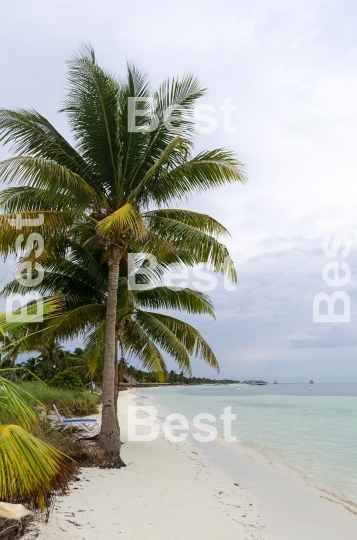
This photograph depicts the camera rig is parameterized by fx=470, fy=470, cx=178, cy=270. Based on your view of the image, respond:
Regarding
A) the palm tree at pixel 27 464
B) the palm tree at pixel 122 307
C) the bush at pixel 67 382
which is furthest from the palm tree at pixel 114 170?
the bush at pixel 67 382

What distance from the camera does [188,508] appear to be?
729cm

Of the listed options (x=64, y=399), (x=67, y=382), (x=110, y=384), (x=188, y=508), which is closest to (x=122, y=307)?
(x=110, y=384)

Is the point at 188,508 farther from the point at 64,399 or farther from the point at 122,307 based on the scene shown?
the point at 64,399

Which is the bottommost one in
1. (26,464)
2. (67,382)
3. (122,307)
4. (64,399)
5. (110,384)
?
(64,399)

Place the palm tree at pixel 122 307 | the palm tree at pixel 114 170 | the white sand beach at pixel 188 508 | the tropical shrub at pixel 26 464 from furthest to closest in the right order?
the palm tree at pixel 122 307
the palm tree at pixel 114 170
the white sand beach at pixel 188 508
the tropical shrub at pixel 26 464

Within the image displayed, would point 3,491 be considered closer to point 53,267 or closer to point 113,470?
point 113,470

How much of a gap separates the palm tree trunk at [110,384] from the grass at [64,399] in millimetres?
6659

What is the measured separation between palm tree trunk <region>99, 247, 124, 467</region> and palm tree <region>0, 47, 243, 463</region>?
0.02 meters

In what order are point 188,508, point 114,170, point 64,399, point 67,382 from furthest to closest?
point 67,382 < point 64,399 < point 114,170 < point 188,508

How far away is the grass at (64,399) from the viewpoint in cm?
1748

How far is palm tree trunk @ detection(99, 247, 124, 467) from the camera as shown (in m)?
10.1

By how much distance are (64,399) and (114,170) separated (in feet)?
39.2

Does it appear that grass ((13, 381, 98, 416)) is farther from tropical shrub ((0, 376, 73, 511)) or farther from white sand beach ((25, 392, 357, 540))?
tropical shrub ((0, 376, 73, 511))

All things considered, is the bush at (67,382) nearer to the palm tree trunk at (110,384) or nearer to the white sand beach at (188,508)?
the white sand beach at (188,508)
